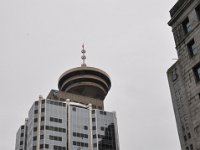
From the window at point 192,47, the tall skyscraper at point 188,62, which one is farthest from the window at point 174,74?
the window at point 192,47

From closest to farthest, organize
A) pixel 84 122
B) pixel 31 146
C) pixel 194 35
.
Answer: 1. pixel 194 35
2. pixel 31 146
3. pixel 84 122

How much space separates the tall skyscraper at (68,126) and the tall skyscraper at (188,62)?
103 metres

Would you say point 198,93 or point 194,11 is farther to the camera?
point 194,11

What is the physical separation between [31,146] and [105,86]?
5828 cm

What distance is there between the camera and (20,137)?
158 meters

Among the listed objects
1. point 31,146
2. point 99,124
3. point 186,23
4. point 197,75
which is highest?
point 99,124

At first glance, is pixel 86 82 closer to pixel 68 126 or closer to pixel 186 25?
pixel 68 126

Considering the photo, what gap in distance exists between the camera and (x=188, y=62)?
37625 millimetres

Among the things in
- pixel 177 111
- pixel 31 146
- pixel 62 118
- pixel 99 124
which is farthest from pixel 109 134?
pixel 177 111

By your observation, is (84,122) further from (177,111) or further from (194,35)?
(194,35)

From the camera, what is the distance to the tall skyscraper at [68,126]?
14050 centimetres

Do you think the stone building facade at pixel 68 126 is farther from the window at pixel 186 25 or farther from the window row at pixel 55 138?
the window at pixel 186 25

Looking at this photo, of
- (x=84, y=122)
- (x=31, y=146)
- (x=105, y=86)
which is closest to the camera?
(x=31, y=146)

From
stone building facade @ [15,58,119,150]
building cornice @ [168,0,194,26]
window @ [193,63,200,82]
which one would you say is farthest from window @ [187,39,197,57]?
stone building facade @ [15,58,119,150]
